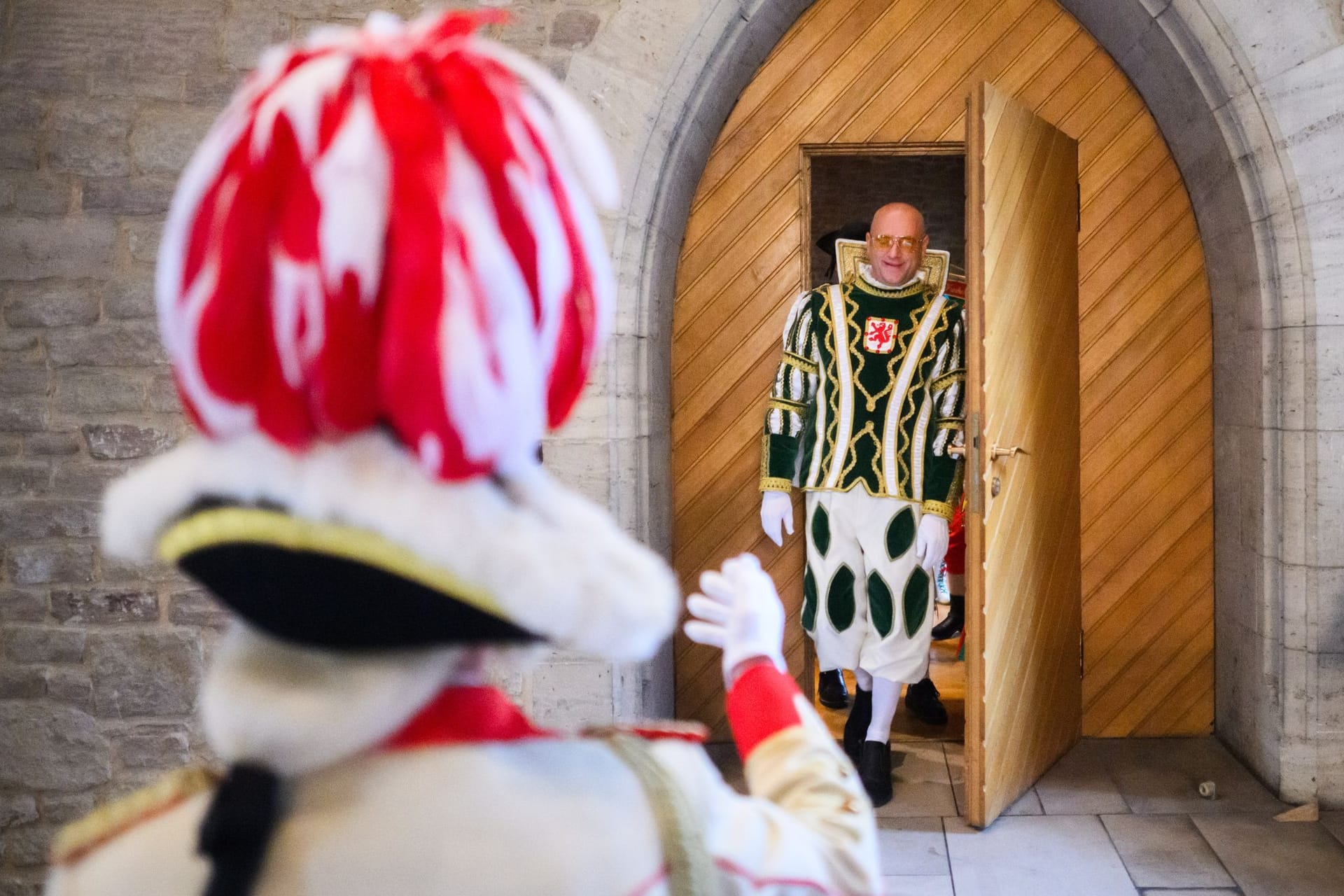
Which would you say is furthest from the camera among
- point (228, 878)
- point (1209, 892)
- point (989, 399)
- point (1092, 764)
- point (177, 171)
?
point (1092, 764)

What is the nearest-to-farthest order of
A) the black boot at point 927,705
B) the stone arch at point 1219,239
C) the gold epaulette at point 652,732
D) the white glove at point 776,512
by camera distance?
the gold epaulette at point 652,732 → the stone arch at point 1219,239 → the white glove at point 776,512 → the black boot at point 927,705

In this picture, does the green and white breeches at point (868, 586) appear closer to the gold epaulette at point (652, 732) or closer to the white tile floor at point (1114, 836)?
the white tile floor at point (1114, 836)

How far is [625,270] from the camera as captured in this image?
3.08 m

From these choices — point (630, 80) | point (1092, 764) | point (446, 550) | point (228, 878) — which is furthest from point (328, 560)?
point (1092, 764)

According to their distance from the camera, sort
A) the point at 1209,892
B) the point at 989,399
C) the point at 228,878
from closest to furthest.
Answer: the point at 228,878 < the point at 1209,892 < the point at 989,399

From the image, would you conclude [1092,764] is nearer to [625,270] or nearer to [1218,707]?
[1218,707]

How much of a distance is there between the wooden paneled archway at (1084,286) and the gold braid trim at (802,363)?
27 centimetres

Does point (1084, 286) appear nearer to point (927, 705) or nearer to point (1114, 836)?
point (927, 705)

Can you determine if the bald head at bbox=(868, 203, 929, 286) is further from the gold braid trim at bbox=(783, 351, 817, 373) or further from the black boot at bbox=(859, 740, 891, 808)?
the black boot at bbox=(859, 740, 891, 808)

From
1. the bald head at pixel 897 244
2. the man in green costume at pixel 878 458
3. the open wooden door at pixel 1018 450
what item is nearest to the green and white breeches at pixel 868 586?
the man in green costume at pixel 878 458

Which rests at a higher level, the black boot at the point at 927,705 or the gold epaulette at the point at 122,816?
the gold epaulette at the point at 122,816

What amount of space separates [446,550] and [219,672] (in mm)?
162

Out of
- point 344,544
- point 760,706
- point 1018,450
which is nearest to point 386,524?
point 344,544

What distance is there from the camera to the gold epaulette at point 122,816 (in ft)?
2.20
